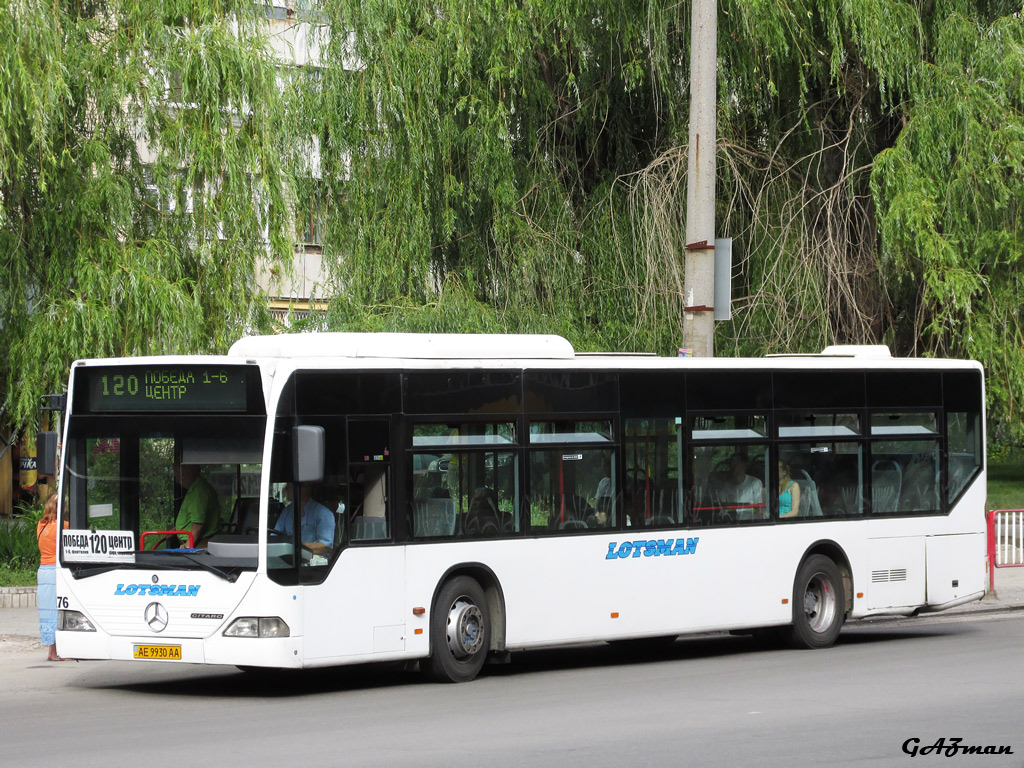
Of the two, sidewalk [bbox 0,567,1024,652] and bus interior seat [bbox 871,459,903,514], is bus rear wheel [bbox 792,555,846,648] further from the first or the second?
sidewalk [bbox 0,567,1024,652]

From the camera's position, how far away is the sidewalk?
1522 centimetres

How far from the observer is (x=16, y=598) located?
17.7 m

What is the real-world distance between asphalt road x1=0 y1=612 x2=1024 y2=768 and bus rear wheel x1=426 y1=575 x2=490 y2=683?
0.62 feet

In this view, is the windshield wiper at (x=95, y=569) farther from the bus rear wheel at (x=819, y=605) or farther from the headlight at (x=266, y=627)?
the bus rear wheel at (x=819, y=605)

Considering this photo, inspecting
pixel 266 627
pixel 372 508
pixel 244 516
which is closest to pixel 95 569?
pixel 244 516

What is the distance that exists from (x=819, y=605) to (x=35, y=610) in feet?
28.2

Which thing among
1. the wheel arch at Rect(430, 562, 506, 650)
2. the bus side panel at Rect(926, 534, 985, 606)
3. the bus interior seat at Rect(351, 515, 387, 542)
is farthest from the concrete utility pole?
the bus interior seat at Rect(351, 515, 387, 542)

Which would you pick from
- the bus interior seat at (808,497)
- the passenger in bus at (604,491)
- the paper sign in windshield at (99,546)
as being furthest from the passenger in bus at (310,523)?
the bus interior seat at (808,497)

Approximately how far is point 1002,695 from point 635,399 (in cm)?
423

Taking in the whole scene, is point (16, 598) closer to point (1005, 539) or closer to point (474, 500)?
point (474, 500)

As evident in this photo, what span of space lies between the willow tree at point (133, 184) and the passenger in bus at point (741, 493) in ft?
21.8

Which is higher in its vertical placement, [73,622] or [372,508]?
[372,508]

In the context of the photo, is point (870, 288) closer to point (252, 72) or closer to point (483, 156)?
point (483, 156)

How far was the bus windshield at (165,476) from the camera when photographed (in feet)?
37.9
